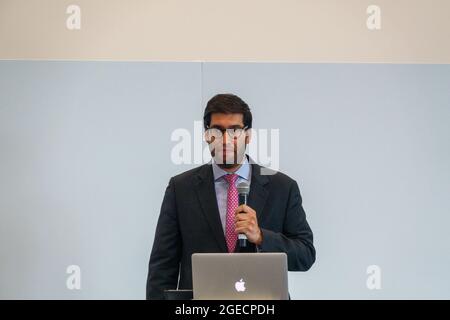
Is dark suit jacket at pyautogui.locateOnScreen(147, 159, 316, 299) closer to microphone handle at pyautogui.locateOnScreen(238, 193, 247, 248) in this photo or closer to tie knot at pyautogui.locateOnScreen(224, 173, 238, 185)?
tie knot at pyautogui.locateOnScreen(224, 173, 238, 185)

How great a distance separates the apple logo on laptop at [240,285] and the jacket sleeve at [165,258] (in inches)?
31.3

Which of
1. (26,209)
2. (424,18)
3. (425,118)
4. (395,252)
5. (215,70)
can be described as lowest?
(395,252)

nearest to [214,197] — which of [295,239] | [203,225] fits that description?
[203,225]

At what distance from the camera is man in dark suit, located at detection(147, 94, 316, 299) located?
10.6ft

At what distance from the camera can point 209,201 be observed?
337cm

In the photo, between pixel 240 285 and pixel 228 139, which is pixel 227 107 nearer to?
pixel 228 139

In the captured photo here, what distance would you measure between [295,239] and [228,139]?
0.60 metres

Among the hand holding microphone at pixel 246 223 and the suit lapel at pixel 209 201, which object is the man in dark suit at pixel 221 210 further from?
the hand holding microphone at pixel 246 223

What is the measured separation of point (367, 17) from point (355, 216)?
123 centimetres

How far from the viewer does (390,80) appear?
14.1 ft

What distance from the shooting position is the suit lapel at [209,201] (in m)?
3.30
